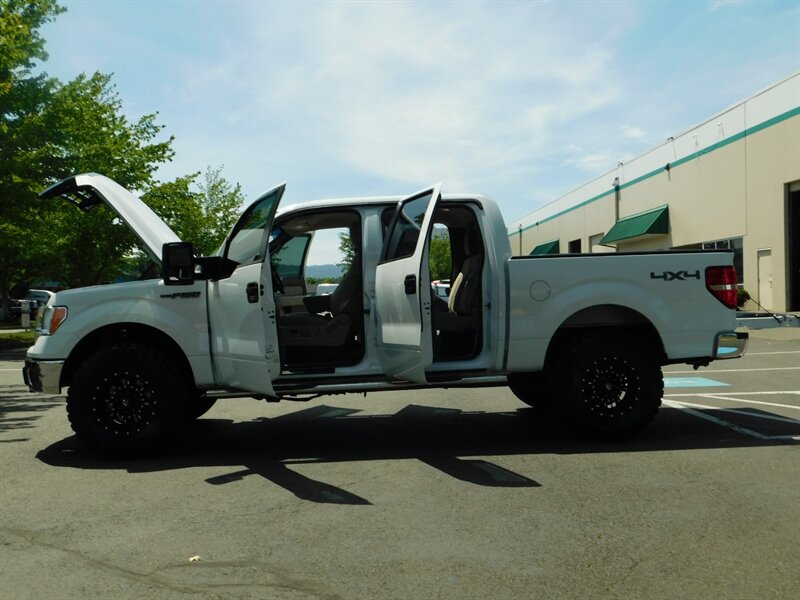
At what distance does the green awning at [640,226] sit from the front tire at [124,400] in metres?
30.1

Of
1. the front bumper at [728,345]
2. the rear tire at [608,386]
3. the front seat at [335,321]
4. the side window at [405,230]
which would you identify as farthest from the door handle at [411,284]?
the front bumper at [728,345]

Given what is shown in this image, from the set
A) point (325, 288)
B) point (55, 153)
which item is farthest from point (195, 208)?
point (325, 288)

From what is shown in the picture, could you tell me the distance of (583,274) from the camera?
6.35m

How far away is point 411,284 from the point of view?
5637 mm

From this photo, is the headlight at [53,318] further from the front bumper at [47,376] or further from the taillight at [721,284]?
the taillight at [721,284]

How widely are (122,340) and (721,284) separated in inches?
206

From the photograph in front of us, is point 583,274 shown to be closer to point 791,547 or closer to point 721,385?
point 791,547

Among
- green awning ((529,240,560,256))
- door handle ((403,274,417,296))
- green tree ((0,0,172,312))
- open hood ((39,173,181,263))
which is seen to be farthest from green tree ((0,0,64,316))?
green awning ((529,240,560,256))

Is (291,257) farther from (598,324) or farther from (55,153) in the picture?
(55,153)

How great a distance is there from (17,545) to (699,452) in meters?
4.98

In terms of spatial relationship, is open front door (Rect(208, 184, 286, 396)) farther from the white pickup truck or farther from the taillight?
the taillight

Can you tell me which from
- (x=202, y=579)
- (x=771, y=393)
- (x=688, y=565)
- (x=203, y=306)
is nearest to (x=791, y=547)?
(x=688, y=565)

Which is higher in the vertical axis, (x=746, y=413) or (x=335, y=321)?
(x=335, y=321)

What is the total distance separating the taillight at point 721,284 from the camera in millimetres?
6438
